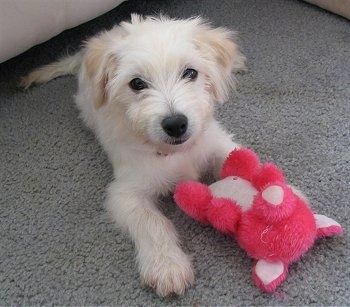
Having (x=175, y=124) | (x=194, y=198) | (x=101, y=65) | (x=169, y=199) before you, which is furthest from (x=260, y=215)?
(x=101, y=65)

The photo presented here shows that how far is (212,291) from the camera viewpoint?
1.25 metres

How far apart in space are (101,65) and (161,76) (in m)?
0.19

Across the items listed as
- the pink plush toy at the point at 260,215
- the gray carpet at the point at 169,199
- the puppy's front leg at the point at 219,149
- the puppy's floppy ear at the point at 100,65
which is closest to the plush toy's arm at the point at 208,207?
the pink plush toy at the point at 260,215

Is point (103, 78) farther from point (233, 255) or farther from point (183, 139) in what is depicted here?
point (233, 255)

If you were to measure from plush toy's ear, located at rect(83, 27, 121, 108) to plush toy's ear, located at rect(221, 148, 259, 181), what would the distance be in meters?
0.42

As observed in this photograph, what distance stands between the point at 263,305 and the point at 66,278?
0.55m

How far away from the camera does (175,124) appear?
1.26 metres

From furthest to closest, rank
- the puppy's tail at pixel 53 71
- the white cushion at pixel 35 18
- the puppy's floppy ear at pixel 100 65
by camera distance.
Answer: the puppy's tail at pixel 53 71, the white cushion at pixel 35 18, the puppy's floppy ear at pixel 100 65

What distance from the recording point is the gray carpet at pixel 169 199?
1.28 m

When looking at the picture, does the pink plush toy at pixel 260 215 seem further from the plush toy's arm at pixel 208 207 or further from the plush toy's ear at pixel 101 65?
the plush toy's ear at pixel 101 65

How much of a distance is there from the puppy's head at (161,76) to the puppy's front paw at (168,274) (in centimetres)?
32

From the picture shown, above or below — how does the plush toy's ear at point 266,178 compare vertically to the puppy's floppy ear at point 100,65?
below

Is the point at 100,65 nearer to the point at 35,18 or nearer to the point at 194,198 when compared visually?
the point at 194,198

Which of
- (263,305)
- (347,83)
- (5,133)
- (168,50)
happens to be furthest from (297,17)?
(263,305)
